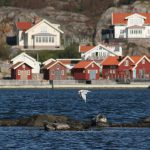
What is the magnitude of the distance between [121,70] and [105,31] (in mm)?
21488

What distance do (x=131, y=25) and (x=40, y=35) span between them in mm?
16792

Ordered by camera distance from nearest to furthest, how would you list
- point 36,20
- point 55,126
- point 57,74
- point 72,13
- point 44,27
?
1. point 55,126
2. point 57,74
3. point 44,27
4. point 36,20
5. point 72,13

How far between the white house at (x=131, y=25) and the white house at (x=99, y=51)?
6647mm

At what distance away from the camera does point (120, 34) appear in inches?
6240

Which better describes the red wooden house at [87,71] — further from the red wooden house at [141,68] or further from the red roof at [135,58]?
the red wooden house at [141,68]

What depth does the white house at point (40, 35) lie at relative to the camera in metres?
152

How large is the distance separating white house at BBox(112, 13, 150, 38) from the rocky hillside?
14.3ft

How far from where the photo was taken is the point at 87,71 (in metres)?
140

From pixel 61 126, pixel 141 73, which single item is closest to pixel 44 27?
pixel 141 73

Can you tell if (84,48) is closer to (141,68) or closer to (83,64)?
(83,64)

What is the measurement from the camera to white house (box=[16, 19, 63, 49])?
15225 cm

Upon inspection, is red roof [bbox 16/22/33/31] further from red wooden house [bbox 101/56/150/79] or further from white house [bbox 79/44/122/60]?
red wooden house [bbox 101/56/150/79]

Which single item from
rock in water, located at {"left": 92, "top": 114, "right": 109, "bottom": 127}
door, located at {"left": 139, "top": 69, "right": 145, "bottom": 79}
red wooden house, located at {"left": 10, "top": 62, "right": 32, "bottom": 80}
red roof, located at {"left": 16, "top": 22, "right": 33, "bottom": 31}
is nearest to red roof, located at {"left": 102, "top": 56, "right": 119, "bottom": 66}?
door, located at {"left": 139, "top": 69, "right": 145, "bottom": 79}

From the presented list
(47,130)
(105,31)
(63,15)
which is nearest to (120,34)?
(105,31)
